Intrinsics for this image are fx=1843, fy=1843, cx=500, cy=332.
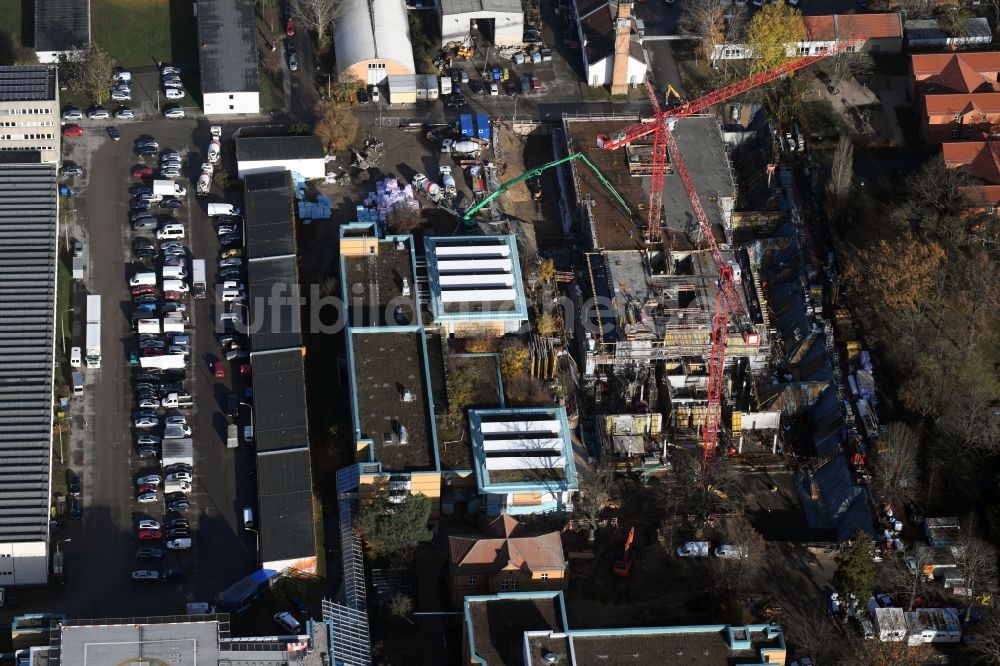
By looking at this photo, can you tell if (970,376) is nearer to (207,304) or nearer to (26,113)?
(207,304)

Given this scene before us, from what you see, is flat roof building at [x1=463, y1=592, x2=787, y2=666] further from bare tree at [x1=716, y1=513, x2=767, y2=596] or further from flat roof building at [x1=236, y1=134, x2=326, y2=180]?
flat roof building at [x1=236, y1=134, x2=326, y2=180]

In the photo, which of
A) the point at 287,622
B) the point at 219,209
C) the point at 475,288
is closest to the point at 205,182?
the point at 219,209

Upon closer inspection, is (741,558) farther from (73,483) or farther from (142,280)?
(142,280)

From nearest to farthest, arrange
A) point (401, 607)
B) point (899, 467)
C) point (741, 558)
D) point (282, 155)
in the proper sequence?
point (401, 607)
point (741, 558)
point (899, 467)
point (282, 155)

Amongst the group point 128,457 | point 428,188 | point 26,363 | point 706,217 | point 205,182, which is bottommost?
point 128,457

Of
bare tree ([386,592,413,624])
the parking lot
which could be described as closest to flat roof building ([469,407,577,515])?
bare tree ([386,592,413,624])

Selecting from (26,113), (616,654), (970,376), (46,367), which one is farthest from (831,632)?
(26,113)

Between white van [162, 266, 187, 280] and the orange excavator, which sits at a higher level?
white van [162, 266, 187, 280]
